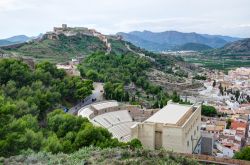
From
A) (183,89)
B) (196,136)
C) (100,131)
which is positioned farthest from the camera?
(183,89)

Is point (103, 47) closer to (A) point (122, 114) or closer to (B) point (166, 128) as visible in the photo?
(A) point (122, 114)

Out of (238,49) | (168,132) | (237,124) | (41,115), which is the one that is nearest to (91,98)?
(41,115)

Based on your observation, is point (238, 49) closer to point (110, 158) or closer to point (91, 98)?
point (91, 98)

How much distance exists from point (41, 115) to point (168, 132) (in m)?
9.53

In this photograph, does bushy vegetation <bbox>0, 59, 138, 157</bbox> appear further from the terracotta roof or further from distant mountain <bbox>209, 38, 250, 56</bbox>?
distant mountain <bbox>209, 38, 250, 56</bbox>

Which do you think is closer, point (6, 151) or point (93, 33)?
point (6, 151)

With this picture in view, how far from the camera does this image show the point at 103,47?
83.1 m

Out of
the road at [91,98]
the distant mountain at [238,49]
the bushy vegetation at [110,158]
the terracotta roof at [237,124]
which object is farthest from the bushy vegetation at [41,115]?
the distant mountain at [238,49]

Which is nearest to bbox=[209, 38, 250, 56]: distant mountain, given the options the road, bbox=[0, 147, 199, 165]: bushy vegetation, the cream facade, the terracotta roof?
the terracotta roof

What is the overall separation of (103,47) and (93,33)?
350 inches

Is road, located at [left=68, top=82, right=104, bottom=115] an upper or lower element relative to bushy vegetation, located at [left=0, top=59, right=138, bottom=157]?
lower

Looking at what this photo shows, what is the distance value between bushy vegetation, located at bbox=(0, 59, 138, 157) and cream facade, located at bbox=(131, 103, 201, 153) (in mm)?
2897

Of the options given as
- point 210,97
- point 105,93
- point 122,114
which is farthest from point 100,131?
point 210,97

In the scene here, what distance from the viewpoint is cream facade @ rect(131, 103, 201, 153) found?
23330 mm
